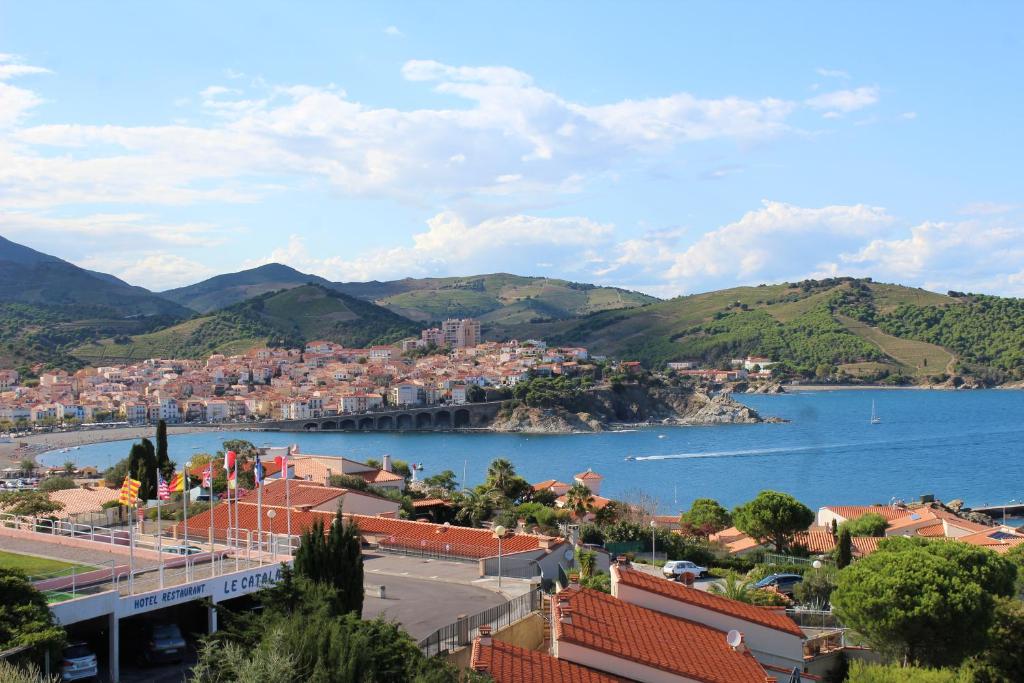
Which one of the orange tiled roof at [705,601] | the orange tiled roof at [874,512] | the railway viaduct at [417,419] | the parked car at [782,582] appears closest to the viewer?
the orange tiled roof at [705,601]

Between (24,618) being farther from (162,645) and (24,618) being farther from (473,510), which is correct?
(473,510)

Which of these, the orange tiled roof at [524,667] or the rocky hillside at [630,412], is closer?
the orange tiled roof at [524,667]

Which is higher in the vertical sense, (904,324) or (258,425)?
(904,324)

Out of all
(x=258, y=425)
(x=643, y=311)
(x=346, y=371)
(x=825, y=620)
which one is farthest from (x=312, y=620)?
(x=643, y=311)

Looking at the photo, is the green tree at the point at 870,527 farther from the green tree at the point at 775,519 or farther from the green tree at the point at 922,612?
the green tree at the point at 922,612

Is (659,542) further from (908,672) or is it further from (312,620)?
(312,620)

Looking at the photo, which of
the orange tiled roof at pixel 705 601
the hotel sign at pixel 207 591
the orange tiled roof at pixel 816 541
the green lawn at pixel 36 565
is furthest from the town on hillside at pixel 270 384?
the orange tiled roof at pixel 705 601

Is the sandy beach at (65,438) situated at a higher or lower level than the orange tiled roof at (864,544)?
lower

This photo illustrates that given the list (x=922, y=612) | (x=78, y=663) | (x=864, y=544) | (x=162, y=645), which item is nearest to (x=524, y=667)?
(x=78, y=663)
